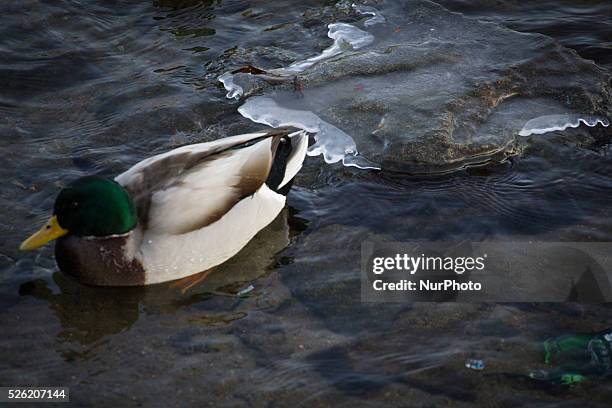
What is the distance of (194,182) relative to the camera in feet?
16.5

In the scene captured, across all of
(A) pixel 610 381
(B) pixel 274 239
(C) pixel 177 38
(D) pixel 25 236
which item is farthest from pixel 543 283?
(C) pixel 177 38

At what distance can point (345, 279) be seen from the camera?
16.5 feet

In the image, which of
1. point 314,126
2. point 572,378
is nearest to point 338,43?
point 314,126

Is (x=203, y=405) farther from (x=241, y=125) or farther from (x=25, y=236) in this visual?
(x=241, y=125)

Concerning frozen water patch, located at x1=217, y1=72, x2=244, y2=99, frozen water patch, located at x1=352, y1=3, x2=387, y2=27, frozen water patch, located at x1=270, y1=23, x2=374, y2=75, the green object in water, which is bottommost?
the green object in water

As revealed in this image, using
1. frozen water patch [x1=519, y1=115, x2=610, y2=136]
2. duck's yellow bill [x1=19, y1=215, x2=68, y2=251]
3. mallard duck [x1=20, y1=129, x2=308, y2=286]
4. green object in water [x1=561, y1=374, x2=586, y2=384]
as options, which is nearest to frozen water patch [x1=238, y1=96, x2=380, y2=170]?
mallard duck [x1=20, y1=129, x2=308, y2=286]

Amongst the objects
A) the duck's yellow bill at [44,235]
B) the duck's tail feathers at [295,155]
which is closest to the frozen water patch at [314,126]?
the duck's tail feathers at [295,155]

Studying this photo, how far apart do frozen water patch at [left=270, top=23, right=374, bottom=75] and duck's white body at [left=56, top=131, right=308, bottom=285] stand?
1723 mm

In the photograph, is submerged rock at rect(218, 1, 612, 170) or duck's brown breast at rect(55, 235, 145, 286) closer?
duck's brown breast at rect(55, 235, 145, 286)

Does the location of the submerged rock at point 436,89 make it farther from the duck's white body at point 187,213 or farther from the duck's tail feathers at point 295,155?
the duck's white body at point 187,213

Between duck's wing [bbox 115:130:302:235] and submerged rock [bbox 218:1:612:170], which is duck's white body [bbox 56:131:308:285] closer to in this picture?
duck's wing [bbox 115:130:302:235]

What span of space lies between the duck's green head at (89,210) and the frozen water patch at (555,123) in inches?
105

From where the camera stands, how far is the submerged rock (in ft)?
20.0

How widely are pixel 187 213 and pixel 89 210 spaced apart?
19.0 inches
